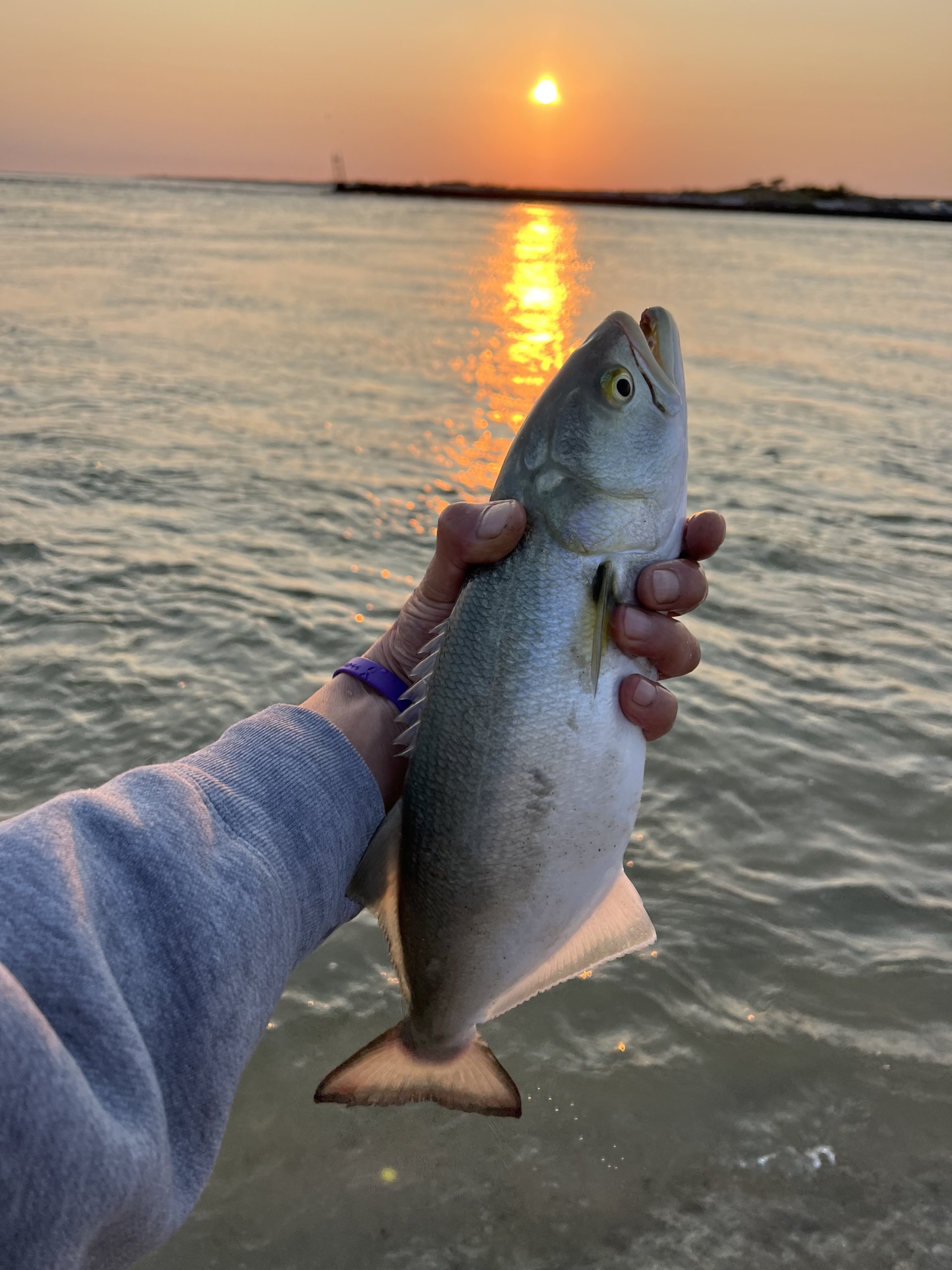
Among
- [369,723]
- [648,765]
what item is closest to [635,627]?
[369,723]

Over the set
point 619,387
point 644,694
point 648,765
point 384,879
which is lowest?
point 648,765

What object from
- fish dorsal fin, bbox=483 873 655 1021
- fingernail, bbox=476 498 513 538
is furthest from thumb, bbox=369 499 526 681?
fish dorsal fin, bbox=483 873 655 1021

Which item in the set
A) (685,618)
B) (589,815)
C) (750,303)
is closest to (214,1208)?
(589,815)

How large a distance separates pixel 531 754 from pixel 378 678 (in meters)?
1.05

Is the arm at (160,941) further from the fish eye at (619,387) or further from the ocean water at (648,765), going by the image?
the ocean water at (648,765)

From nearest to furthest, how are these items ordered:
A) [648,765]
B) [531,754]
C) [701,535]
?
[531,754] → [701,535] → [648,765]

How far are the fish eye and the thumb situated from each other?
38 centimetres

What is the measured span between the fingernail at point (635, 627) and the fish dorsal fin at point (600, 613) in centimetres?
5

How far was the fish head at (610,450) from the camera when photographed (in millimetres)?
2318

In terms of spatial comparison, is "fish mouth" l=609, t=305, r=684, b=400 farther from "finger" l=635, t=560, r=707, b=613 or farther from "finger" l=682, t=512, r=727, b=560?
"finger" l=635, t=560, r=707, b=613

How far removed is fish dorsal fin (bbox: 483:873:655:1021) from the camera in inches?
96.5

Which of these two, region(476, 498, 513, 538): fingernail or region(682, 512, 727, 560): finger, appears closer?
region(476, 498, 513, 538): fingernail

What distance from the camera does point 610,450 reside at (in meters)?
2.35

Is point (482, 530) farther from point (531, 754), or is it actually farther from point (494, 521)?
point (531, 754)
